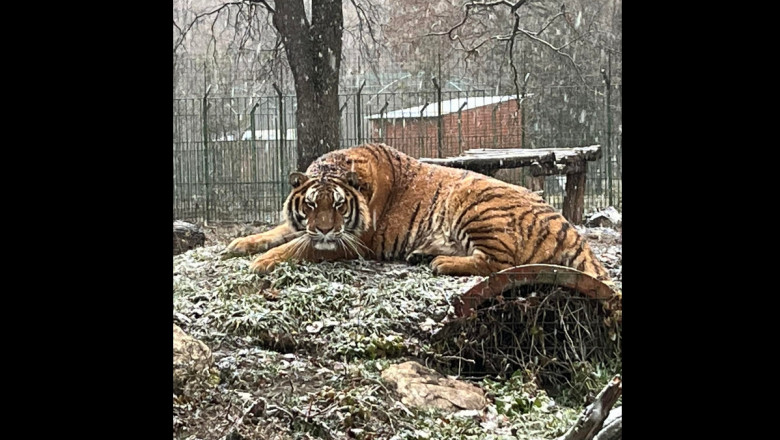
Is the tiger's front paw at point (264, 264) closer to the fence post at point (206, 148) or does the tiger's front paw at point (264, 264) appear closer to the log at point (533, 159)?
the fence post at point (206, 148)

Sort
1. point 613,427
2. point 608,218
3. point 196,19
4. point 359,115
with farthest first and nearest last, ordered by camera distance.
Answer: point 196,19 < point 359,115 < point 608,218 < point 613,427

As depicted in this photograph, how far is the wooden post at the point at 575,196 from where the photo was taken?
2.88 m

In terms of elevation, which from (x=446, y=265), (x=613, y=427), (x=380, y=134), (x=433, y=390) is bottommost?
(x=613, y=427)

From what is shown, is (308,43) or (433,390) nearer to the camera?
(433,390)

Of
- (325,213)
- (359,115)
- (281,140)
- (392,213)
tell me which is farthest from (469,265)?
(281,140)

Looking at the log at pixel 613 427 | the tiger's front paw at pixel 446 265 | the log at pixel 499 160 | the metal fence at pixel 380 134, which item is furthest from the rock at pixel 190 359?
the log at pixel 613 427

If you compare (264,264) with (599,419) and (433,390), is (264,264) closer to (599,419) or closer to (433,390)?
(433,390)

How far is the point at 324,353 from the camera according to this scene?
112 inches

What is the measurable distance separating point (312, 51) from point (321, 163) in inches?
16.4

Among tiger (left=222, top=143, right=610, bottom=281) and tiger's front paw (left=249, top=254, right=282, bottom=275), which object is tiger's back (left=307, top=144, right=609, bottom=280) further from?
tiger's front paw (left=249, top=254, right=282, bottom=275)

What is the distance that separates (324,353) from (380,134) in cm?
80
